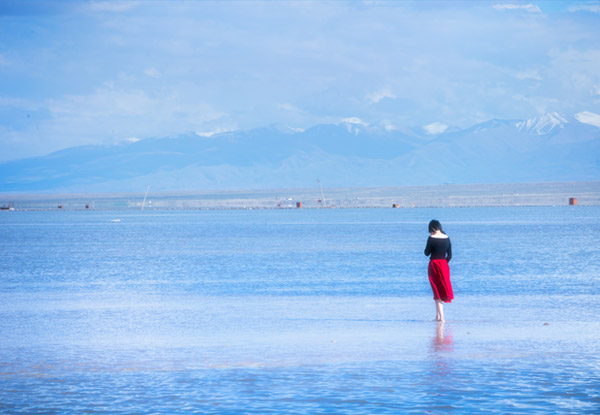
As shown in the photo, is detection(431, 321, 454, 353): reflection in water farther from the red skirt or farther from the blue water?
the red skirt

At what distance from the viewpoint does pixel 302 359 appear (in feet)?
39.3

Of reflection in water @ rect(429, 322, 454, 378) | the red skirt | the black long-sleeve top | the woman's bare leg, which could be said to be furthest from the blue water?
the black long-sleeve top

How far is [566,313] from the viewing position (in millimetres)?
16672

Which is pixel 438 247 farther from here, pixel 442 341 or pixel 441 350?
pixel 441 350

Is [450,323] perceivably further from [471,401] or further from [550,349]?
[471,401]

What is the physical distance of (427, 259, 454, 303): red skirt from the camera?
50.1ft

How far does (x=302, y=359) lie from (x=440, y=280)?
4066mm

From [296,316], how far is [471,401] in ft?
24.5

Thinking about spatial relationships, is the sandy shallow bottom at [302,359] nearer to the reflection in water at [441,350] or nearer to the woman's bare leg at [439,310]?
the reflection in water at [441,350]

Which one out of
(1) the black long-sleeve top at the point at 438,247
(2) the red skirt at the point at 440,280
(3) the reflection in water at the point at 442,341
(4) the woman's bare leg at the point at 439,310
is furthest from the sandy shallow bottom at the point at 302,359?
(1) the black long-sleeve top at the point at 438,247

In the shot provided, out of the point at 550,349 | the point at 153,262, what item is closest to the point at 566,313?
the point at 550,349

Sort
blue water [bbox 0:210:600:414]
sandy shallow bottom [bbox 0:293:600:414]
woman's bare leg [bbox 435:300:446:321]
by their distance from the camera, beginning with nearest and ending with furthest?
1. sandy shallow bottom [bbox 0:293:600:414]
2. blue water [bbox 0:210:600:414]
3. woman's bare leg [bbox 435:300:446:321]

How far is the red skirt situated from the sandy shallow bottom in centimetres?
49

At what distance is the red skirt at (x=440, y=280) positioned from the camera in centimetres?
1526
